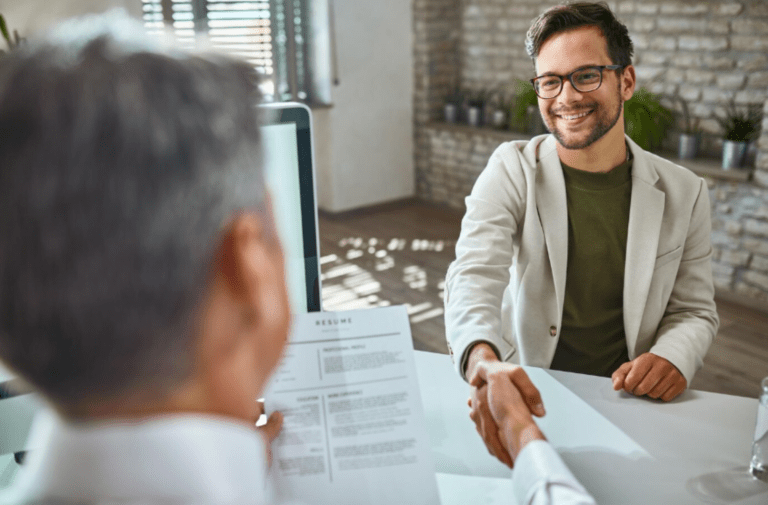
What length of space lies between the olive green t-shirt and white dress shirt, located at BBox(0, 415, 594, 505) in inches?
45.8

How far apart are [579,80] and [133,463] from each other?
1322mm

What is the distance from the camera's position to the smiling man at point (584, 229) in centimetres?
136

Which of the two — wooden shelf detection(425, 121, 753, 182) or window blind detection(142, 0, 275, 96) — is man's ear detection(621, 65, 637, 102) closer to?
wooden shelf detection(425, 121, 753, 182)

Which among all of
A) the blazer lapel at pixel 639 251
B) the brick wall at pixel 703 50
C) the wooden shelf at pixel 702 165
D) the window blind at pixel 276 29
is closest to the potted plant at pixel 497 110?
the wooden shelf at pixel 702 165

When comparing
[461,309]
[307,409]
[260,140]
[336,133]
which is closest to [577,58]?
[461,309]

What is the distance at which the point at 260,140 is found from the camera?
0.37m

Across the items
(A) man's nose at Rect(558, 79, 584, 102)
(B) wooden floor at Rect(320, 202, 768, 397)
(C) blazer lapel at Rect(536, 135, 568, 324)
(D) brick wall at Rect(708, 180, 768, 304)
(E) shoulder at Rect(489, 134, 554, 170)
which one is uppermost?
(A) man's nose at Rect(558, 79, 584, 102)

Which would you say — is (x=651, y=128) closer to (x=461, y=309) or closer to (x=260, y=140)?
(x=461, y=309)

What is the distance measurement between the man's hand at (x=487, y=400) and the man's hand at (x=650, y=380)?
23 cm

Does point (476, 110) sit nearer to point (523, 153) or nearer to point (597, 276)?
point (523, 153)

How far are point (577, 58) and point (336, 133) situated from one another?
11.7 ft

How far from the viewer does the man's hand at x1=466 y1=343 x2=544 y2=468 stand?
90 centimetres

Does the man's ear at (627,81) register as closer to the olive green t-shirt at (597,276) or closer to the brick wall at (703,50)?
the olive green t-shirt at (597,276)

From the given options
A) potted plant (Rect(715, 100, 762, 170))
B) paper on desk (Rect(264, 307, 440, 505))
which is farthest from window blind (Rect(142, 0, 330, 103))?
paper on desk (Rect(264, 307, 440, 505))
